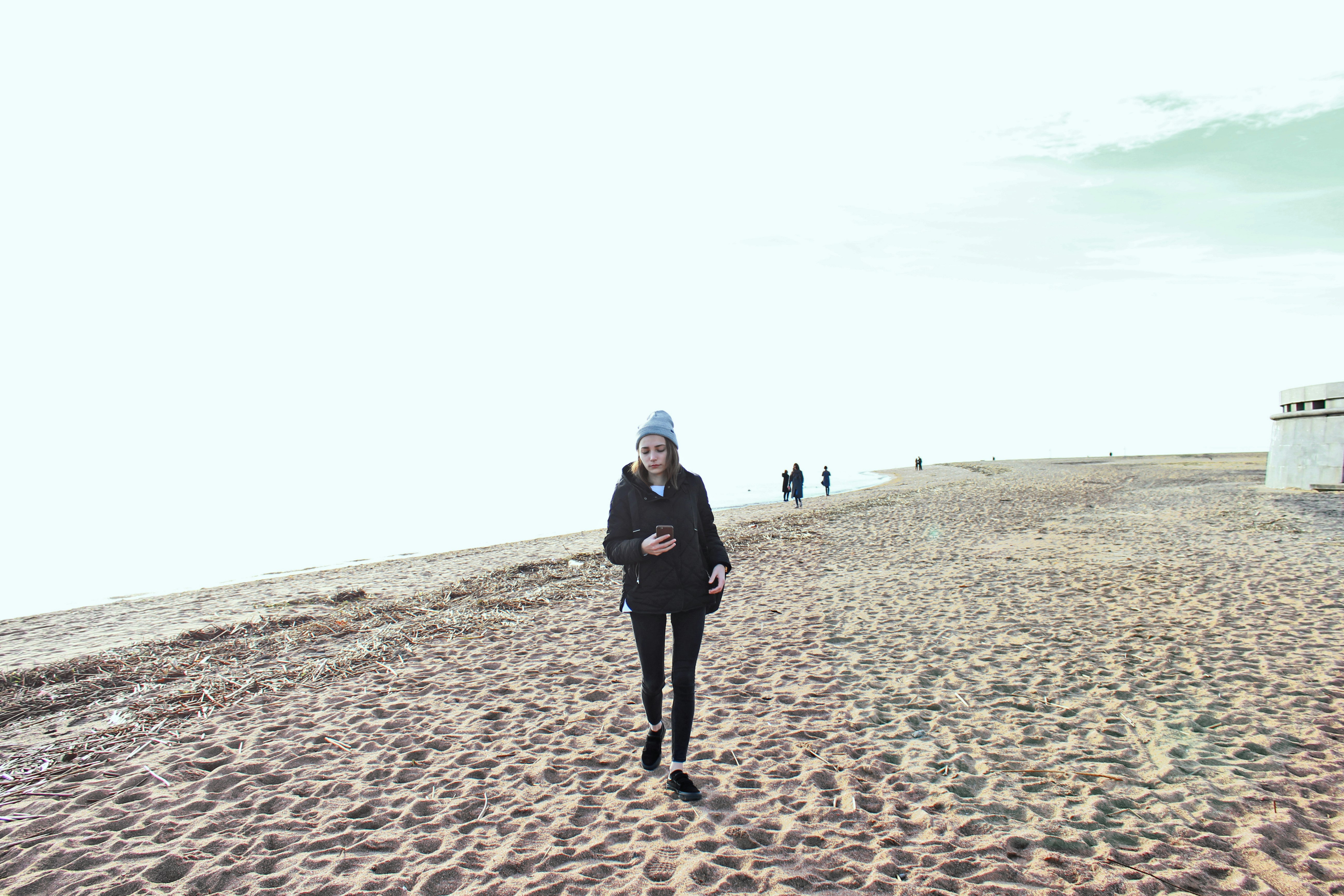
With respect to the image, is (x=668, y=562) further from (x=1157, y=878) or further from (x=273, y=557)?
(x=273, y=557)

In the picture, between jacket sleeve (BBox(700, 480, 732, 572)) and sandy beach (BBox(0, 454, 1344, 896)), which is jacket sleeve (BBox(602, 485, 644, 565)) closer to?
jacket sleeve (BBox(700, 480, 732, 572))

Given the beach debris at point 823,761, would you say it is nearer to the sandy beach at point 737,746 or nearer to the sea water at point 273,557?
the sandy beach at point 737,746

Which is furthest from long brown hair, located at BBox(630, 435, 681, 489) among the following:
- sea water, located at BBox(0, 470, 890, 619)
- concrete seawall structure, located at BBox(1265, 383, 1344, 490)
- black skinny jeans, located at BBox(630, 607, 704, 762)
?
concrete seawall structure, located at BBox(1265, 383, 1344, 490)

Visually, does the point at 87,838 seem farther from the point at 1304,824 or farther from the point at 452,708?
the point at 1304,824

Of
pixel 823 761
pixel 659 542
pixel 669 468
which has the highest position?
pixel 669 468

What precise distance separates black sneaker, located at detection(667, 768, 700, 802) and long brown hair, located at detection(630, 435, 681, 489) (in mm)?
2101

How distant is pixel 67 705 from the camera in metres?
7.06

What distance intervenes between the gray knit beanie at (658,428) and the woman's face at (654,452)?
2 centimetres

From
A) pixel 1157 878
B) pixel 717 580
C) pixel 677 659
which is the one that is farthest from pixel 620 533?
pixel 1157 878

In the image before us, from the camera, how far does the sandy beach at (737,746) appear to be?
3820 mm

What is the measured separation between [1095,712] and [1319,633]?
4300 millimetres

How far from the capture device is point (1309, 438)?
73.5 ft

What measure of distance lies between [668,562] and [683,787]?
1673 mm

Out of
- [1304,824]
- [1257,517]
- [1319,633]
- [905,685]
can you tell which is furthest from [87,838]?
[1257,517]
